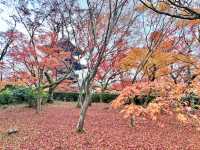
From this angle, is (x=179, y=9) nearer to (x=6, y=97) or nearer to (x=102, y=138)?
(x=102, y=138)

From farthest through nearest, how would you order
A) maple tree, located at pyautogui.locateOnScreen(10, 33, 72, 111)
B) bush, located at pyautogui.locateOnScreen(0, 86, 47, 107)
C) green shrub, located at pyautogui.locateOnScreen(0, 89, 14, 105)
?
green shrub, located at pyautogui.locateOnScreen(0, 89, 14, 105), bush, located at pyautogui.locateOnScreen(0, 86, 47, 107), maple tree, located at pyautogui.locateOnScreen(10, 33, 72, 111)

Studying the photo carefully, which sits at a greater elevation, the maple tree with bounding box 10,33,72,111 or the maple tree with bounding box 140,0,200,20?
the maple tree with bounding box 10,33,72,111

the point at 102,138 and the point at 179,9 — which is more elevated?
the point at 179,9

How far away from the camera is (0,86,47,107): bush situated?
2754cm

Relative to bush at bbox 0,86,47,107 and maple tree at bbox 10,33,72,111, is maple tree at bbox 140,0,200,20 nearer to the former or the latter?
maple tree at bbox 10,33,72,111

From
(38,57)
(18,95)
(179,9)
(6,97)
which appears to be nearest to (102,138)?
(179,9)

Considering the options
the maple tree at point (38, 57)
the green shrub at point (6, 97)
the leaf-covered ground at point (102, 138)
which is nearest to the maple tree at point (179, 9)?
the leaf-covered ground at point (102, 138)

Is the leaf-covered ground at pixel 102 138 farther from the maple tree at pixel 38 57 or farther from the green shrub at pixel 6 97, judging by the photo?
the green shrub at pixel 6 97

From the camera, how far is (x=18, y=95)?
29875mm

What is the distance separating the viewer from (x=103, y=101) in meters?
35.8

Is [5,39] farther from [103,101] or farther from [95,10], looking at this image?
[103,101]

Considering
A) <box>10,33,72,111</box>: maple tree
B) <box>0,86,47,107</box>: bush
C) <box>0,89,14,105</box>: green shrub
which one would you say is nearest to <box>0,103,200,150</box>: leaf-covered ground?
<box>10,33,72,111</box>: maple tree

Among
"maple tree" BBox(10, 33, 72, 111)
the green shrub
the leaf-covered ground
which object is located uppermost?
"maple tree" BBox(10, 33, 72, 111)

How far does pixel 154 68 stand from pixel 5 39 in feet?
33.9
